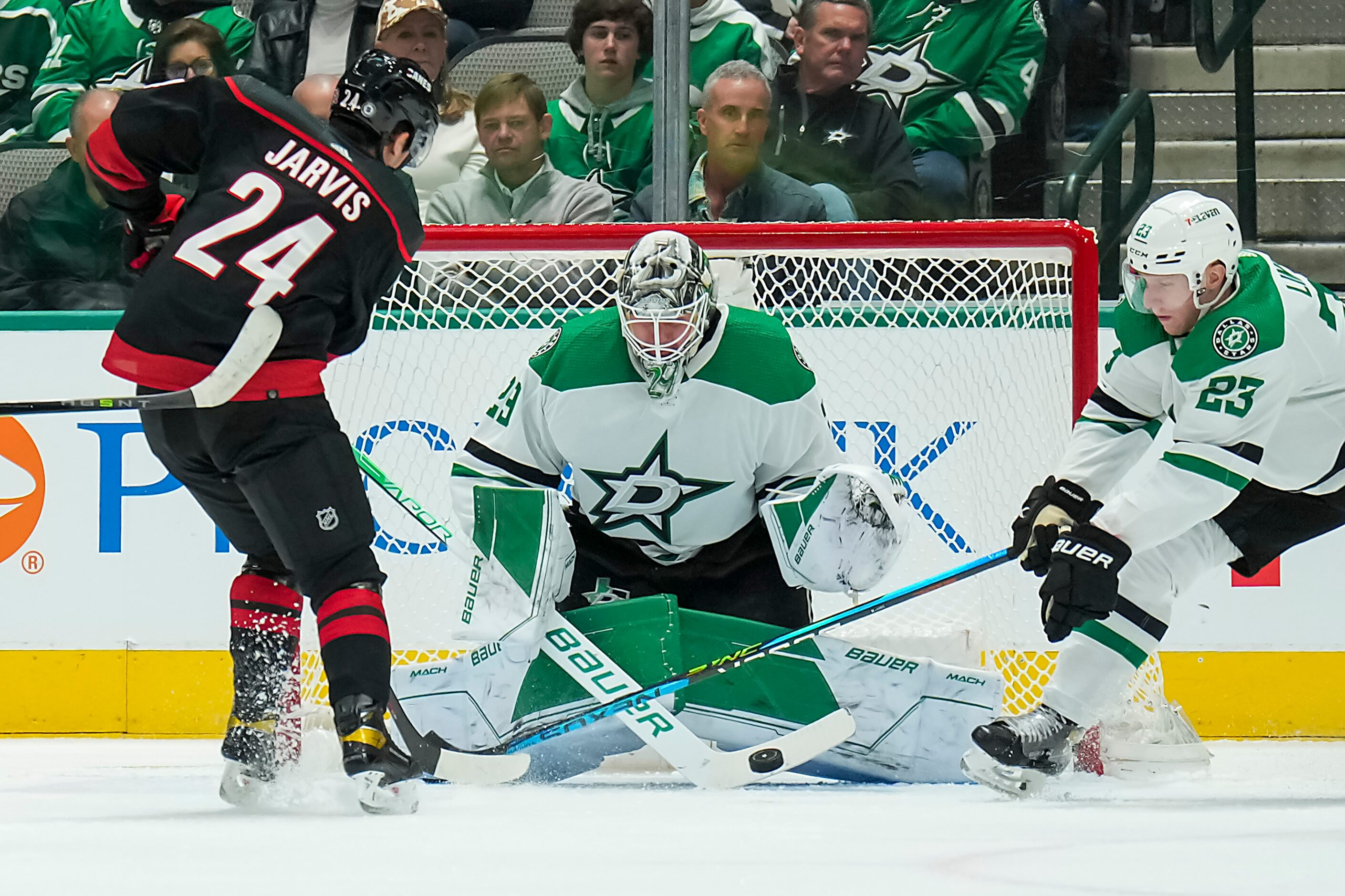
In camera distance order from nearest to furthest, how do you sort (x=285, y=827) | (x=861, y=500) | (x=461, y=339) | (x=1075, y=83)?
(x=285, y=827) < (x=861, y=500) < (x=461, y=339) < (x=1075, y=83)

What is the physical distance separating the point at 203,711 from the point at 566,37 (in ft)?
5.76

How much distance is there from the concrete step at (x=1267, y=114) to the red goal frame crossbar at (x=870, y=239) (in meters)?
0.69

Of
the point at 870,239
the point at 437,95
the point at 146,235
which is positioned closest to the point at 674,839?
the point at 146,235

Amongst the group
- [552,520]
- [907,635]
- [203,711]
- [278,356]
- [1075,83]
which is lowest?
[203,711]

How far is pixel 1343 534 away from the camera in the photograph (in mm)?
3445

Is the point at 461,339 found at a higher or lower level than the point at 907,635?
higher

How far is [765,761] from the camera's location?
259cm

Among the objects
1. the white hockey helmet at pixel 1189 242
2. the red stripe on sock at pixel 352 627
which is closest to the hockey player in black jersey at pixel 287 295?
the red stripe on sock at pixel 352 627

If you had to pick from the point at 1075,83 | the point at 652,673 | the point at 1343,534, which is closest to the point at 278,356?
the point at 652,673

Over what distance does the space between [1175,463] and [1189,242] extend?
35cm

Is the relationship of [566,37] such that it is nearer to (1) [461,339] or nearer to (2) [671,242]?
(1) [461,339]

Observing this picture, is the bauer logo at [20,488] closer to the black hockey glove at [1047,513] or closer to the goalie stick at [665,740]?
the goalie stick at [665,740]

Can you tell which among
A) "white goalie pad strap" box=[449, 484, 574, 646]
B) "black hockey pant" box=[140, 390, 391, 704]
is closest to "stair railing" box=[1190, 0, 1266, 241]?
"white goalie pad strap" box=[449, 484, 574, 646]

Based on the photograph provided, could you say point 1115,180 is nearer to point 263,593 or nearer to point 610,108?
point 610,108
